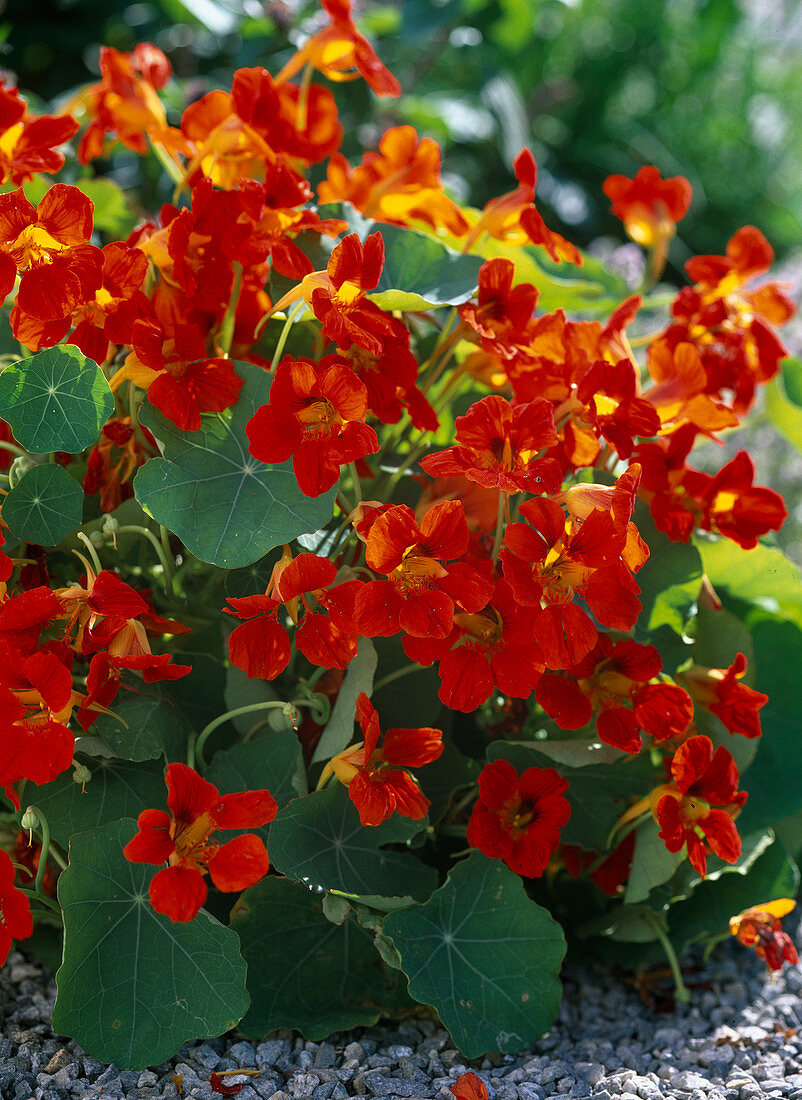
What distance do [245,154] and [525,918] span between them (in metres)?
0.98

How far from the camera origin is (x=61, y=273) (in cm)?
89

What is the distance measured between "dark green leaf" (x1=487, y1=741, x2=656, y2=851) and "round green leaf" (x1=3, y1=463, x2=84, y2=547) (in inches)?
21.8

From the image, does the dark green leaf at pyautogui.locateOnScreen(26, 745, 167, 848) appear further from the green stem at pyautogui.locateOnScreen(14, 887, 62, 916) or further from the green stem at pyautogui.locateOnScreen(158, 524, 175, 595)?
the green stem at pyautogui.locateOnScreen(158, 524, 175, 595)

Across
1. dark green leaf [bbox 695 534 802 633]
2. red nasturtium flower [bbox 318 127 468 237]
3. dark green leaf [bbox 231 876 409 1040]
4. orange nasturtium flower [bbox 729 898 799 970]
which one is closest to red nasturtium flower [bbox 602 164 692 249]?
red nasturtium flower [bbox 318 127 468 237]

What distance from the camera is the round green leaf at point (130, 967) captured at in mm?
934

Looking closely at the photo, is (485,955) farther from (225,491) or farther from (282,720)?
(225,491)

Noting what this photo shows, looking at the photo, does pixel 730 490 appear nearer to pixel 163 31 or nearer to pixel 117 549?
pixel 117 549

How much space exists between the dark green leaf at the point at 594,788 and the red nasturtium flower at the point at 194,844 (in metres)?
0.36

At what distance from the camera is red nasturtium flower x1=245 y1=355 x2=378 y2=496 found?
866 mm

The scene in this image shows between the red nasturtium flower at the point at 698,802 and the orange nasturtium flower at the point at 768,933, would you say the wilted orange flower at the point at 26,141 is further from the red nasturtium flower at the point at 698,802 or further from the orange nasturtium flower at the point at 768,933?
the orange nasturtium flower at the point at 768,933

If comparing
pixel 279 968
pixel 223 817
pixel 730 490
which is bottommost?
pixel 279 968

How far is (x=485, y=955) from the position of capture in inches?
42.1

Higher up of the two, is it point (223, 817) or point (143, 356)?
point (143, 356)


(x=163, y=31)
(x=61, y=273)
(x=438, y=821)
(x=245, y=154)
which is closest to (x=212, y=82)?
(x=163, y=31)
